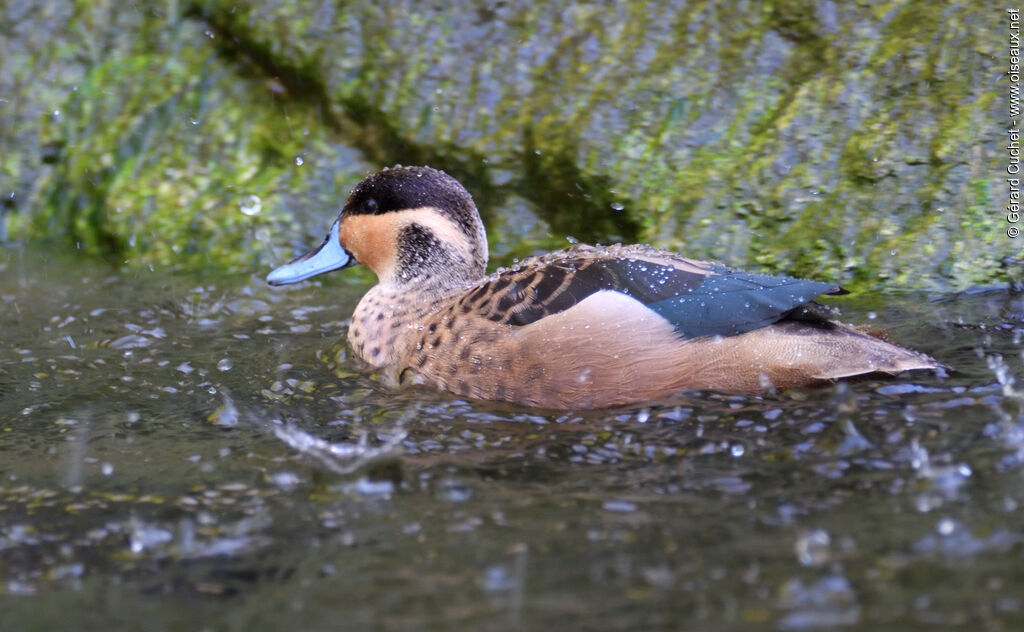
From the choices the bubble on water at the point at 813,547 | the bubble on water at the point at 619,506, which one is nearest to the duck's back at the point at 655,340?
the bubble on water at the point at 619,506

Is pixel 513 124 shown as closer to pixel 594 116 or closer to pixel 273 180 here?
pixel 594 116

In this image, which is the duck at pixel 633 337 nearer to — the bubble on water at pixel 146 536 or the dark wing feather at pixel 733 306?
the dark wing feather at pixel 733 306

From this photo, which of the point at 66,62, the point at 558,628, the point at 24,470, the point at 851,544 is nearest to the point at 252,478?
the point at 24,470

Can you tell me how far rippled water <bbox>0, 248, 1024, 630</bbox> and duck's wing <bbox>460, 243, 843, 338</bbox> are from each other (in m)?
0.35

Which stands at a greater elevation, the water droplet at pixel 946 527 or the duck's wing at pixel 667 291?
the duck's wing at pixel 667 291

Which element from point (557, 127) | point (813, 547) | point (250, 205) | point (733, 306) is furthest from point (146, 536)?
point (557, 127)

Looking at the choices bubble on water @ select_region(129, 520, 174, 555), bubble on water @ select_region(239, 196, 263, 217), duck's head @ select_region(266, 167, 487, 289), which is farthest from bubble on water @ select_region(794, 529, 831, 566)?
bubble on water @ select_region(239, 196, 263, 217)

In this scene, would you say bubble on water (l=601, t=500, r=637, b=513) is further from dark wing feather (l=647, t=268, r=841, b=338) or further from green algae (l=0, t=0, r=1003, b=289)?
Answer: green algae (l=0, t=0, r=1003, b=289)

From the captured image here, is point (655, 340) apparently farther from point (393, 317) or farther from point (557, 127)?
point (557, 127)

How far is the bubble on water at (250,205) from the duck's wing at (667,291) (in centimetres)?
275

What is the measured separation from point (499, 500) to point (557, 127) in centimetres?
380

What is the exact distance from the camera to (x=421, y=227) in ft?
19.5

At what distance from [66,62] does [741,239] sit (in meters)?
4.79

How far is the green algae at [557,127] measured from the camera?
6.60 meters
